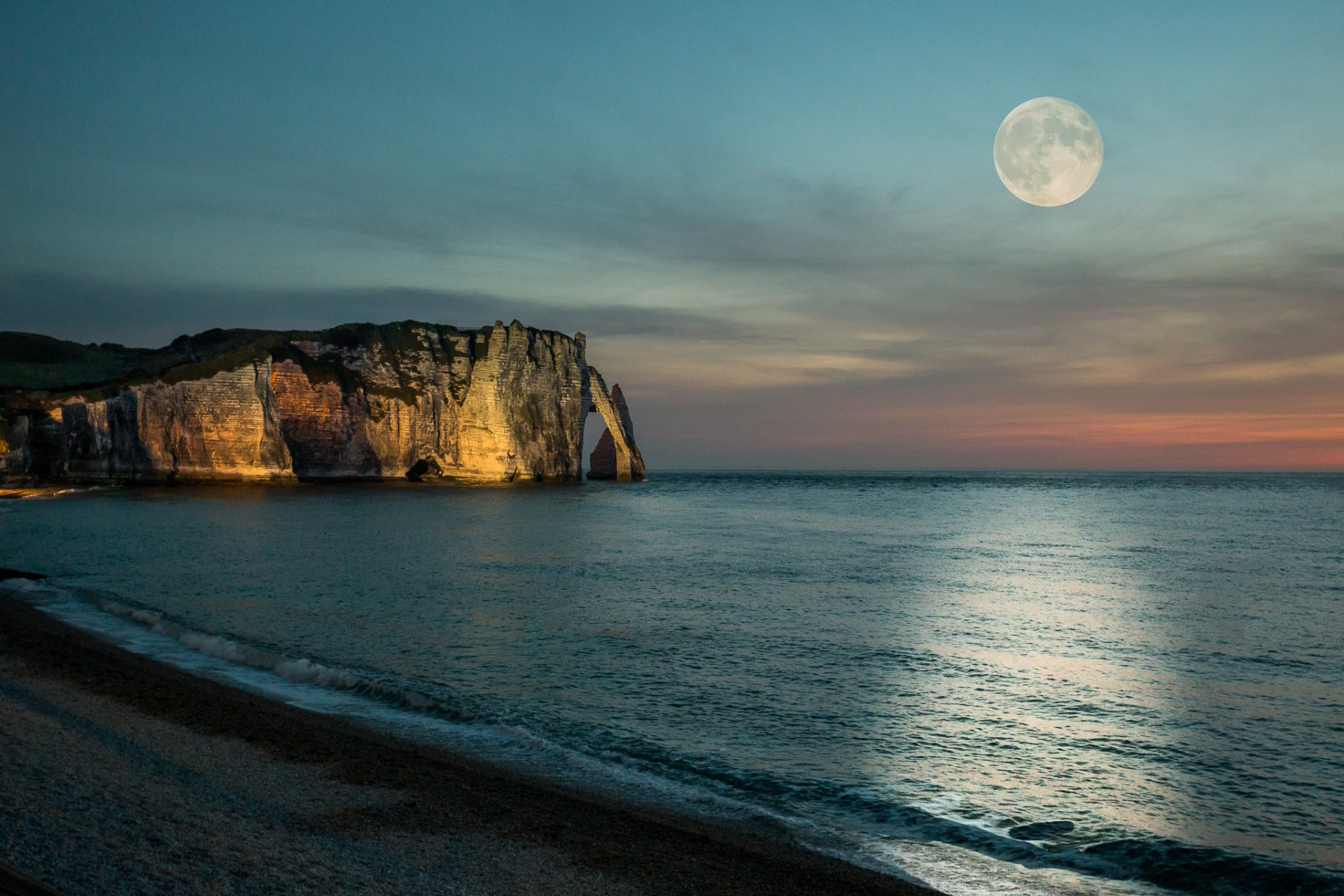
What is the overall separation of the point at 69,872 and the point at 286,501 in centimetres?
7230

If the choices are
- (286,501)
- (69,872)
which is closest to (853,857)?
(69,872)

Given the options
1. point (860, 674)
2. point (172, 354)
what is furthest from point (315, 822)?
point (172, 354)

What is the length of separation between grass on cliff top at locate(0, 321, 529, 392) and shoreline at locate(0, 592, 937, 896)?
103 meters

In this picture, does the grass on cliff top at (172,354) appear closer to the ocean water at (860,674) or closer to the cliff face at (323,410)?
the cliff face at (323,410)

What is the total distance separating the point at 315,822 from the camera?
705cm

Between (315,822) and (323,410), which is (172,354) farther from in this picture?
(315,822)

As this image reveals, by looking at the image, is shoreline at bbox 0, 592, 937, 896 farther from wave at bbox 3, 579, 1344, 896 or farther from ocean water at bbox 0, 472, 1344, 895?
ocean water at bbox 0, 472, 1344, 895

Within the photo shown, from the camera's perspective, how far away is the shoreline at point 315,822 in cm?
594

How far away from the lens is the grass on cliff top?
99.9 metres

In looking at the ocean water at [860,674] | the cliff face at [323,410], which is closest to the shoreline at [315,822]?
the ocean water at [860,674]

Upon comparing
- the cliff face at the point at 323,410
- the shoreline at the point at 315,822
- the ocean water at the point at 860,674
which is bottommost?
the ocean water at the point at 860,674

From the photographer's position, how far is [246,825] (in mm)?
6812

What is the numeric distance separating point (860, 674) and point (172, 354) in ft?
542

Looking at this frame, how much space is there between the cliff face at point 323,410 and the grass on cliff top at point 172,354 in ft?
1.11
